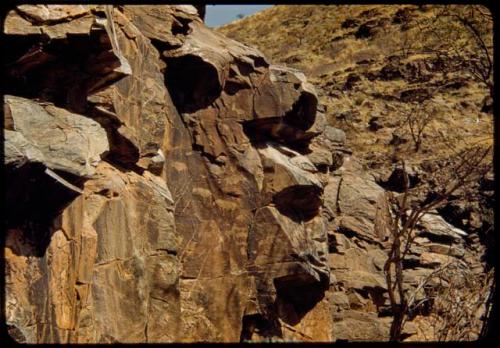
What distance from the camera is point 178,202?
49.1 feet

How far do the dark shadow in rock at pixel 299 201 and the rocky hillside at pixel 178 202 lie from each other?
5 centimetres

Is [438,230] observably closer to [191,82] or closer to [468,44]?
[468,44]

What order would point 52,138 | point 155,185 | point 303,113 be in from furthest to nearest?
1. point 303,113
2. point 155,185
3. point 52,138

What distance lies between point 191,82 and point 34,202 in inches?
265

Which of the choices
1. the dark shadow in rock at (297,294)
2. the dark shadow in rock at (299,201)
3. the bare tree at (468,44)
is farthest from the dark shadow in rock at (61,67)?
the dark shadow in rock at (297,294)

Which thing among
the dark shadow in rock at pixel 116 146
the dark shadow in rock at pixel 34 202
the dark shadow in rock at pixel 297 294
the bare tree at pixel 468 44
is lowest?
the dark shadow in rock at pixel 297 294

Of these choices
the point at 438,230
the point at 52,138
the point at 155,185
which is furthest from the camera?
the point at 438,230

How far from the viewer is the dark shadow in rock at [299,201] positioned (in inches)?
642

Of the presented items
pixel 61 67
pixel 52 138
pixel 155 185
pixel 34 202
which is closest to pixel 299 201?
pixel 155 185

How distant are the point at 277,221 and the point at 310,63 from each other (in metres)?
22.9

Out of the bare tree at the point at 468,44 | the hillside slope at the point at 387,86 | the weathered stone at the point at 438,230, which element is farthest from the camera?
the hillside slope at the point at 387,86

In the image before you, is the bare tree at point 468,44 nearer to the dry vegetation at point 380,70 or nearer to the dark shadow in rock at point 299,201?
the dry vegetation at point 380,70

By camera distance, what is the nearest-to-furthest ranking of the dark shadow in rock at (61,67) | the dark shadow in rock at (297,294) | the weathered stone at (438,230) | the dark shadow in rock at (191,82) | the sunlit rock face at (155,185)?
the sunlit rock face at (155,185), the dark shadow in rock at (61,67), the dark shadow in rock at (191,82), the dark shadow in rock at (297,294), the weathered stone at (438,230)

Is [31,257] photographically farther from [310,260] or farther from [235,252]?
[310,260]
